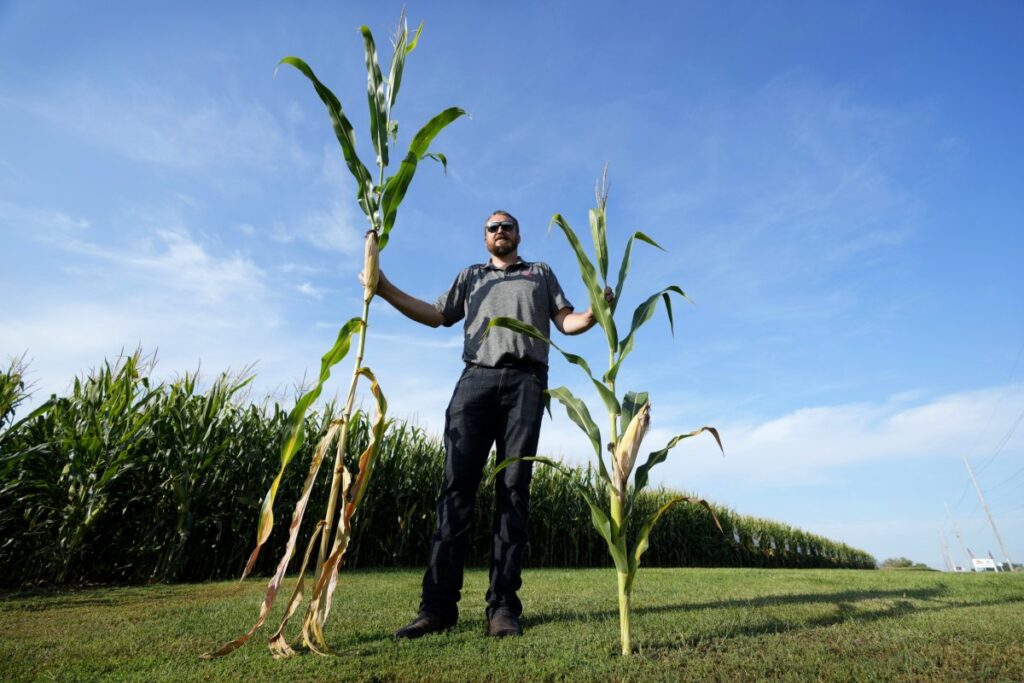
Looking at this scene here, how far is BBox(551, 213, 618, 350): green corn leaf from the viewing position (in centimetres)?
237

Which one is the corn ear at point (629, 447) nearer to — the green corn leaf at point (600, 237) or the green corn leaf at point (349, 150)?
the green corn leaf at point (600, 237)

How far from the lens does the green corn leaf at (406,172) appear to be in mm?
2617

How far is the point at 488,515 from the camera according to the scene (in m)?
7.35

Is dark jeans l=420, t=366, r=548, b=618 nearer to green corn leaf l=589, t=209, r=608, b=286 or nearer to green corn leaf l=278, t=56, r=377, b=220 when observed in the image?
green corn leaf l=589, t=209, r=608, b=286

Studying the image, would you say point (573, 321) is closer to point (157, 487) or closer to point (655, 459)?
point (655, 459)

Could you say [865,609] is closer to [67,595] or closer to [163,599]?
[163,599]

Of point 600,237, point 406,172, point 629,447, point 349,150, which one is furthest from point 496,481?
point 349,150

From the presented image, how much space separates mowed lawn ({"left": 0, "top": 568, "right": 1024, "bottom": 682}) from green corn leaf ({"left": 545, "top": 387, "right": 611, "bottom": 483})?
2.25 feet

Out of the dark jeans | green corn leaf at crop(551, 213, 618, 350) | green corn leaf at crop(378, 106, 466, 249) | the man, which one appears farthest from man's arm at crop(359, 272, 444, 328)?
green corn leaf at crop(551, 213, 618, 350)

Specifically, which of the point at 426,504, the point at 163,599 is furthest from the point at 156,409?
the point at 426,504

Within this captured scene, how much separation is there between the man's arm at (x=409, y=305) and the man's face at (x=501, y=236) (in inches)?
18.4

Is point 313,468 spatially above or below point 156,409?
below

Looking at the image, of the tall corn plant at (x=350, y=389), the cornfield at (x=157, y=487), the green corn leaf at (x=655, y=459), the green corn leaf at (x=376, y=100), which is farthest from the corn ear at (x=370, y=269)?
the cornfield at (x=157, y=487)

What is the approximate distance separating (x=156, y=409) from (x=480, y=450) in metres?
3.97
